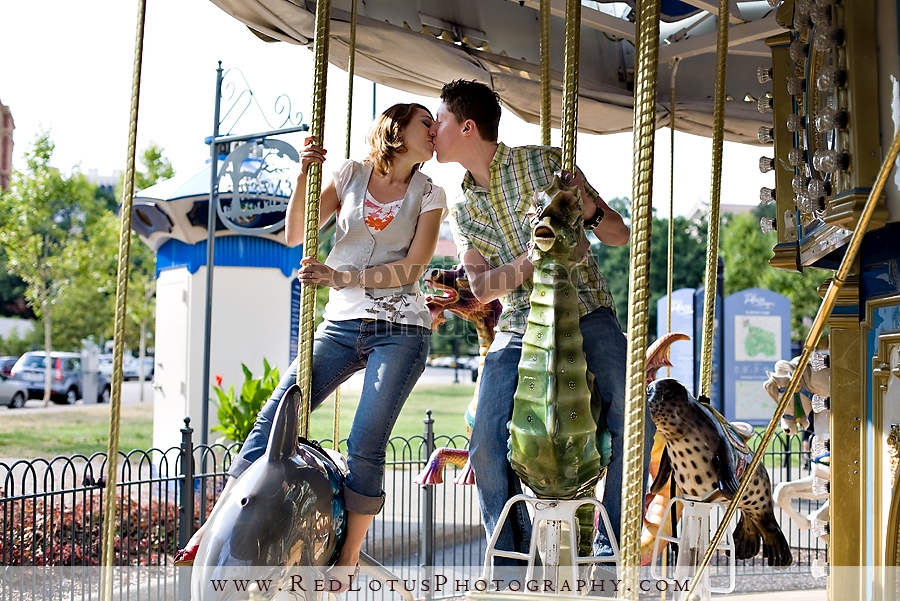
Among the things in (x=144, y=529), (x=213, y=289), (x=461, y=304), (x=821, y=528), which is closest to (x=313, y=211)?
(x=461, y=304)

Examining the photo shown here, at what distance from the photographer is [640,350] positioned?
60.1 inches

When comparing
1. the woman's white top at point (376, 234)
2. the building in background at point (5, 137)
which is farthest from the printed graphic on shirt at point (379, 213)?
the building in background at point (5, 137)

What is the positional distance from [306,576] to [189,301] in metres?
9.39

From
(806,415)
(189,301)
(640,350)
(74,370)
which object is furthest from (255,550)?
(74,370)

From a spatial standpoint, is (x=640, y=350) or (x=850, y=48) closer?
(x=640, y=350)

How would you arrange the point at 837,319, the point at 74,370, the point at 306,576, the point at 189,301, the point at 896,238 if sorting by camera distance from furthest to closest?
the point at 74,370, the point at 189,301, the point at 837,319, the point at 896,238, the point at 306,576

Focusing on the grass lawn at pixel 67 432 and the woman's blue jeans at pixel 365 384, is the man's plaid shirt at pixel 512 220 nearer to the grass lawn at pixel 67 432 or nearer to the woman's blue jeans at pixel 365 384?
the woman's blue jeans at pixel 365 384

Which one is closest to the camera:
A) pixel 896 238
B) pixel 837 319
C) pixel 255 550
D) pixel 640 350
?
pixel 640 350

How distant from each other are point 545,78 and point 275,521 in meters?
2.02

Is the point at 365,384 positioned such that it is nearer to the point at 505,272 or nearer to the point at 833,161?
the point at 505,272

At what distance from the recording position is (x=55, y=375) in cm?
2227

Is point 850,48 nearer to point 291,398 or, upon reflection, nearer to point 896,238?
point 896,238

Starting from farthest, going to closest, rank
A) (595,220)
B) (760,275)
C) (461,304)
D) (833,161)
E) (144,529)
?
(760,275)
(144,529)
(461,304)
(595,220)
(833,161)

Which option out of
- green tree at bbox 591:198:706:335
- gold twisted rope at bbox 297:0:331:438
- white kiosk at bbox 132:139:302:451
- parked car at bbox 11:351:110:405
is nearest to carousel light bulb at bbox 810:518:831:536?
gold twisted rope at bbox 297:0:331:438
